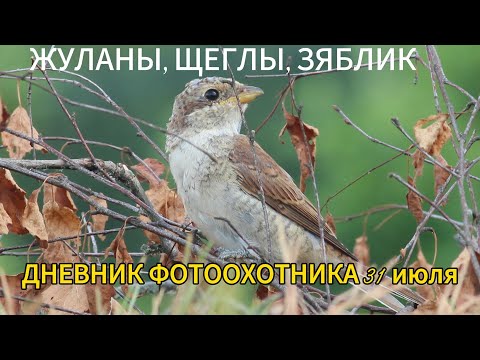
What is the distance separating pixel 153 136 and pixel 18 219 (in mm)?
11942

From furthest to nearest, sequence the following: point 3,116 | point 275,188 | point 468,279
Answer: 1. point 275,188
2. point 3,116
3. point 468,279

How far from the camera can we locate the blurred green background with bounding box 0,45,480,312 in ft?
67.1

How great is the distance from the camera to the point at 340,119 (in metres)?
21.8

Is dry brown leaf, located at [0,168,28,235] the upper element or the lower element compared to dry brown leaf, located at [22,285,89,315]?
upper

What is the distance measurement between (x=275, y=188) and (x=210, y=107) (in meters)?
0.50

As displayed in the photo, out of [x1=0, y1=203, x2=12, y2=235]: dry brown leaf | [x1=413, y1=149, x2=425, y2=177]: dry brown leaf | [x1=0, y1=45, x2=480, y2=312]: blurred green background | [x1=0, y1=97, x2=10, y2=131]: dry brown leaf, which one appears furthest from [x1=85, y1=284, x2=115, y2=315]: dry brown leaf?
[x1=0, y1=45, x2=480, y2=312]: blurred green background

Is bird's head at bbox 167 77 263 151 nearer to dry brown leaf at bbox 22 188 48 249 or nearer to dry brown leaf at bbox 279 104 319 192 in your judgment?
dry brown leaf at bbox 279 104 319 192

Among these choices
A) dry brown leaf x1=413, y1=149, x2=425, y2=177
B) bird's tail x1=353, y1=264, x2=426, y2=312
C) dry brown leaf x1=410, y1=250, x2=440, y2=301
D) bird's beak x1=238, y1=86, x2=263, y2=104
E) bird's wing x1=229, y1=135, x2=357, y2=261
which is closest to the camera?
dry brown leaf x1=410, y1=250, x2=440, y2=301

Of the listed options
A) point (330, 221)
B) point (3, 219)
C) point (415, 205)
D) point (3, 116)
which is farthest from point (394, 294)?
point (3, 116)

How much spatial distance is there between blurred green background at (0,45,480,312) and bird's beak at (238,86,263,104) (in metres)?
14.7


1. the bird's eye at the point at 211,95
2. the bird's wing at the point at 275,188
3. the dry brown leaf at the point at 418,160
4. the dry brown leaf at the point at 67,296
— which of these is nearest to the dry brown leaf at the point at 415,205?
the dry brown leaf at the point at 418,160

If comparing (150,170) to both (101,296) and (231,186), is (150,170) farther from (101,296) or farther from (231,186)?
(101,296)

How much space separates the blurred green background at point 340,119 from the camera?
67.1ft

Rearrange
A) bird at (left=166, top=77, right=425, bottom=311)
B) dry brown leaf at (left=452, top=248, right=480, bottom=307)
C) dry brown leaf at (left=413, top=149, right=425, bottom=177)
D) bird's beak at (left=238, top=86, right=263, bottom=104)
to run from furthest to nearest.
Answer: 1. bird's beak at (left=238, top=86, right=263, bottom=104)
2. bird at (left=166, top=77, right=425, bottom=311)
3. dry brown leaf at (left=413, top=149, right=425, bottom=177)
4. dry brown leaf at (left=452, top=248, right=480, bottom=307)
